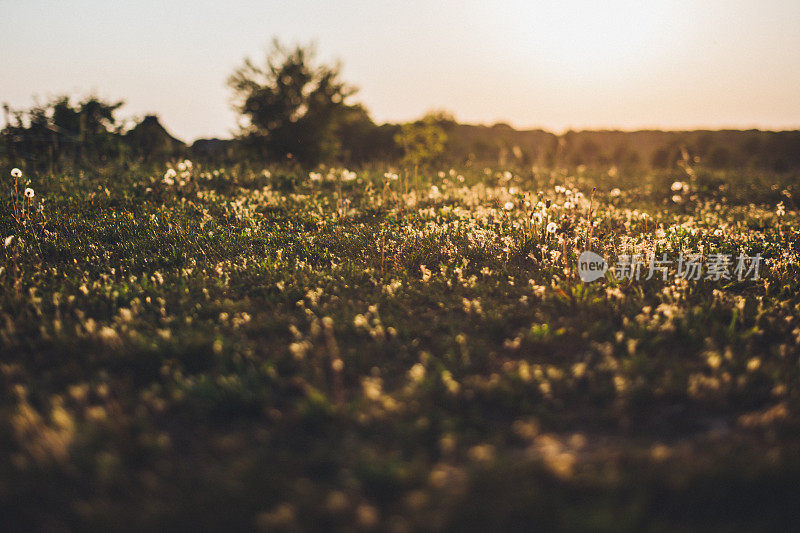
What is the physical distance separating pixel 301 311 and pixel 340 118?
86.6 ft

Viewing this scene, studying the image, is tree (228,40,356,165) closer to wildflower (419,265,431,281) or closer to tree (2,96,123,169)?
tree (2,96,123,169)

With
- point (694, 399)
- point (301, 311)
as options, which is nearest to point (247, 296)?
point (301, 311)

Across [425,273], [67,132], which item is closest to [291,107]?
[67,132]

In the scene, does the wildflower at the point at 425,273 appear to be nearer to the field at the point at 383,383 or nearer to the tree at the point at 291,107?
the field at the point at 383,383

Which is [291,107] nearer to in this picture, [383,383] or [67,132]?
[67,132]

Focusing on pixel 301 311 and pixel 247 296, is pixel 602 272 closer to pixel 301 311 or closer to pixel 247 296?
pixel 301 311

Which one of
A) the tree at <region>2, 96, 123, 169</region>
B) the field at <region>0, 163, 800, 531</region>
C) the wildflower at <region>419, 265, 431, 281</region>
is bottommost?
the field at <region>0, 163, 800, 531</region>

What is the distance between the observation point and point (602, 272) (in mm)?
4793

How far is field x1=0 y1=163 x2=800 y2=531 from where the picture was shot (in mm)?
2031

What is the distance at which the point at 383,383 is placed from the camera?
2984 millimetres

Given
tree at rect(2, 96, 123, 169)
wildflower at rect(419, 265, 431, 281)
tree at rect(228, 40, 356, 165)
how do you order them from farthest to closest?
tree at rect(228, 40, 356, 165) < tree at rect(2, 96, 123, 169) < wildflower at rect(419, 265, 431, 281)

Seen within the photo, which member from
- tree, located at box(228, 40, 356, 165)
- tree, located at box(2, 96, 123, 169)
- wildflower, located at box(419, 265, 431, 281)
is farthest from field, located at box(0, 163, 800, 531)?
tree, located at box(228, 40, 356, 165)

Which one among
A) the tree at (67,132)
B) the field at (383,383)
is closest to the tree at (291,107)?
the tree at (67,132)

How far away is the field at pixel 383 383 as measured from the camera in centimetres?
203
